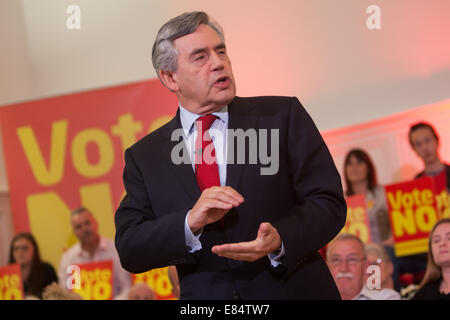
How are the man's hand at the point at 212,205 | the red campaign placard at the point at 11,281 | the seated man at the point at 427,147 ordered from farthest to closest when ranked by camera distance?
1. the red campaign placard at the point at 11,281
2. the seated man at the point at 427,147
3. the man's hand at the point at 212,205

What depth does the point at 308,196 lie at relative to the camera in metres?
1.57

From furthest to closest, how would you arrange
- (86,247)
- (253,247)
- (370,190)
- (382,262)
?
(86,247), (370,190), (382,262), (253,247)

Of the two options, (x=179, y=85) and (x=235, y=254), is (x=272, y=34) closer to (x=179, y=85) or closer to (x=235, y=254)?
(x=179, y=85)

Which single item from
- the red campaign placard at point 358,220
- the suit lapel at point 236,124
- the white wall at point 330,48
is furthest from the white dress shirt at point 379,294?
the suit lapel at point 236,124

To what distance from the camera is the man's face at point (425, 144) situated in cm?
441

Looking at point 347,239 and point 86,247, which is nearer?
point 347,239

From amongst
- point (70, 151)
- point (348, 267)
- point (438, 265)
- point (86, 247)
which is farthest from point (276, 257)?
point (70, 151)

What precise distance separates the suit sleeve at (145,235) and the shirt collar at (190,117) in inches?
6.7

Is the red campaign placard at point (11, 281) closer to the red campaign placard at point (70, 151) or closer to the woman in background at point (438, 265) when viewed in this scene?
the red campaign placard at point (70, 151)

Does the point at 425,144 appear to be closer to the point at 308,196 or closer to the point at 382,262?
the point at 382,262

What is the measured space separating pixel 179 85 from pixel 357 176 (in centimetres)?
309

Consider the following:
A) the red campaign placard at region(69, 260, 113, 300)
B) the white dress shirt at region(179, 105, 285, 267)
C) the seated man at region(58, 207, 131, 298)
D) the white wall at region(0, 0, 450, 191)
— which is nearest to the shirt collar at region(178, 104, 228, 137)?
the white dress shirt at region(179, 105, 285, 267)

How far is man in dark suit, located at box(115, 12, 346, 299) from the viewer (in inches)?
60.2

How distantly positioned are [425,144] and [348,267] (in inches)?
40.6
